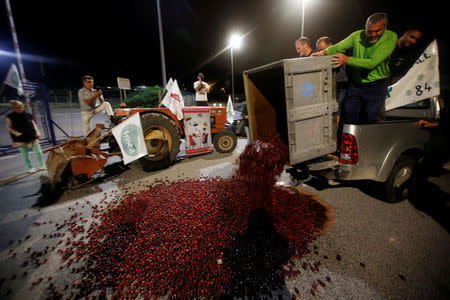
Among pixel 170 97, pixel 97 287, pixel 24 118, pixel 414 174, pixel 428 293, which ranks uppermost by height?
pixel 170 97

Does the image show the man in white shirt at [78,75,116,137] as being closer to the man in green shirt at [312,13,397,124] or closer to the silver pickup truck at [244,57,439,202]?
the silver pickup truck at [244,57,439,202]

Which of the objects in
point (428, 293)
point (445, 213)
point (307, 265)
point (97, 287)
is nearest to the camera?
point (428, 293)

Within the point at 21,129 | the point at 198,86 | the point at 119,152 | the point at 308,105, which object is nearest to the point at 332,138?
the point at 308,105

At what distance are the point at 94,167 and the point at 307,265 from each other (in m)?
4.42

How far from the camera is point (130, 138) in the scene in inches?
161

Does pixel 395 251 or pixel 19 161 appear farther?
pixel 19 161

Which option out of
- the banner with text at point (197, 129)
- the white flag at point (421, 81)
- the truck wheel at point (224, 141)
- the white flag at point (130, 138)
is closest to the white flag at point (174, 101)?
the banner with text at point (197, 129)

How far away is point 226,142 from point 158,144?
8.06 ft

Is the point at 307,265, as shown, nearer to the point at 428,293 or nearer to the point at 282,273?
the point at 282,273

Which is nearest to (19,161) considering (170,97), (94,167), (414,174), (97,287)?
(94,167)

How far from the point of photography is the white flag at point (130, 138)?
4.00 m

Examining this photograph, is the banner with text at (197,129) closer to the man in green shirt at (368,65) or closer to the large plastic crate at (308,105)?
the large plastic crate at (308,105)

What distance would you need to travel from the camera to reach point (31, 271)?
1.87 metres

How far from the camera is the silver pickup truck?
2.41 metres
